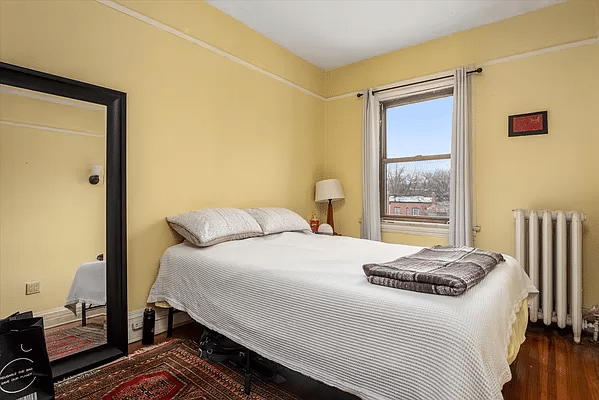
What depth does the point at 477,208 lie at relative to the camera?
316 cm

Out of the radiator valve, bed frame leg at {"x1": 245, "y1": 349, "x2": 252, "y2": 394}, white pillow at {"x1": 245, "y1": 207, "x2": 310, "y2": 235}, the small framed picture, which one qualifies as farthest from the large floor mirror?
the radiator valve

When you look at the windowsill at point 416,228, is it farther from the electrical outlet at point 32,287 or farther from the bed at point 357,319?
the electrical outlet at point 32,287

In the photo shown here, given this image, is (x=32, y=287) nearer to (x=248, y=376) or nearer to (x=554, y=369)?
(x=248, y=376)

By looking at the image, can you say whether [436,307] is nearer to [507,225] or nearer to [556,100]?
[507,225]

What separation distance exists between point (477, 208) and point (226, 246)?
2437 mm

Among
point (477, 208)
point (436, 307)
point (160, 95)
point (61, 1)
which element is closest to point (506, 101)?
point (477, 208)

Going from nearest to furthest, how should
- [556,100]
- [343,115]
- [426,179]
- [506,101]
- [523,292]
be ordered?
[523,292] → [556,100] → [506,101] → [426,179] → [343,115]

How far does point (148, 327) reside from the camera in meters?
2.33

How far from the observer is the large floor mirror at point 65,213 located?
1.81 metres

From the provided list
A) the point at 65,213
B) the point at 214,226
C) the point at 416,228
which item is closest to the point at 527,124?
the point at 416,228

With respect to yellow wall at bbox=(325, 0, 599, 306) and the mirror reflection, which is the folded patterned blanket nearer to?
yellow wall at bbox=(325, 0, 599, 306)

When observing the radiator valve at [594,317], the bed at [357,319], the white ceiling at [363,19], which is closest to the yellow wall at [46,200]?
the bed at [357,319]

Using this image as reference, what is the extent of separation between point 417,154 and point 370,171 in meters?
0.55

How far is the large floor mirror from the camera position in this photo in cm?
181
